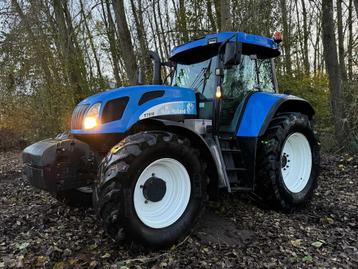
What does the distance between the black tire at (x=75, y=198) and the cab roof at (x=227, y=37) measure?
201 cm

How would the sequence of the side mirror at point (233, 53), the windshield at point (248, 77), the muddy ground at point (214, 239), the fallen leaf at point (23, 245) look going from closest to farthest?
the muddy ground at point (214, 239) < the fallen leaf at point (23, 245) < the side mirror at point (233, 53) < the windshield at point (248, 77)

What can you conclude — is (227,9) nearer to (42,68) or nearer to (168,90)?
(168,90)

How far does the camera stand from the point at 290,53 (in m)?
12.4

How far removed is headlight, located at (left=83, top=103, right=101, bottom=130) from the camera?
3.71m

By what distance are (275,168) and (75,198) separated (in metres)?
2.30

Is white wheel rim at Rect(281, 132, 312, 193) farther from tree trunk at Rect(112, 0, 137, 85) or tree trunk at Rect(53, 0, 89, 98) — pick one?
tree trunk at Rect(53, 0, 89, 98)

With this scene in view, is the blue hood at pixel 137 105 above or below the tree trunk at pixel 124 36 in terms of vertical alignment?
below

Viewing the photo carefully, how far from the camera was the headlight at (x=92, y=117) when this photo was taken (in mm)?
3712

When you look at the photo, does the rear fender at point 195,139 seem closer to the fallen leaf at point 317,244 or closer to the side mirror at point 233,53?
the side mirror at point 233,53

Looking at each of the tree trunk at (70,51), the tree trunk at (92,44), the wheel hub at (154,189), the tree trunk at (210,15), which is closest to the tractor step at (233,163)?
the wheel hub at (154,189)

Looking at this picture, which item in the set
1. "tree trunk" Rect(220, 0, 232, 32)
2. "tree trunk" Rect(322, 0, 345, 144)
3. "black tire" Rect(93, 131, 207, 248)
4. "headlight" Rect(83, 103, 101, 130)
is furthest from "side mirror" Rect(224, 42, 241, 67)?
"tree trunk" Rect(322, 0, 345, 144)

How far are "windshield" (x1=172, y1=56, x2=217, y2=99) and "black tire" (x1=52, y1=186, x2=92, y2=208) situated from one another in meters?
1.74

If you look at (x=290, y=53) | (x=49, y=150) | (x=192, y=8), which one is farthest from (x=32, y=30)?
(x=49, y=150)

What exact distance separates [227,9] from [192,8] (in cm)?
401
